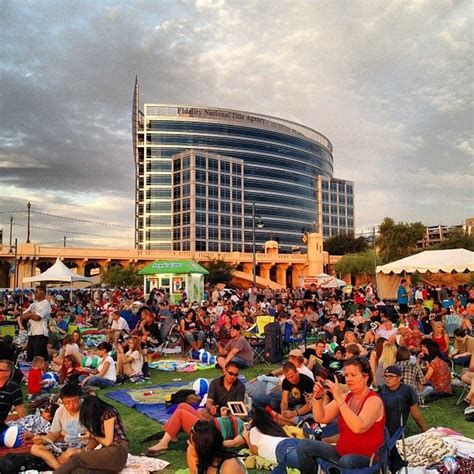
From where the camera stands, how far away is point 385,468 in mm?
4152

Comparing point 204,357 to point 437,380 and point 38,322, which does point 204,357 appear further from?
point 437,380

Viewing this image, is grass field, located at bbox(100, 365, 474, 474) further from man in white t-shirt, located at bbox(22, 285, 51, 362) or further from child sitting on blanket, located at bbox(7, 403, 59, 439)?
man in white t-shirt, located at bbox(22, 285, 51, 362)

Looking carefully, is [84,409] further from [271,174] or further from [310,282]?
[271,174]

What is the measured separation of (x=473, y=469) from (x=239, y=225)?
9430 cm

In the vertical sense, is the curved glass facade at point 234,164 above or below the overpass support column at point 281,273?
above

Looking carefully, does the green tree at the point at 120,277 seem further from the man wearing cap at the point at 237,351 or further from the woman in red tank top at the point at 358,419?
the woman in red tank top at the point at 358,419

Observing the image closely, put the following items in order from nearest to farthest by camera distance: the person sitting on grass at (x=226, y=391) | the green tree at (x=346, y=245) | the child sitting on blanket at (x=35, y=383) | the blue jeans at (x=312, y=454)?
the blue jeans at (x=312, y=454) < the person sitting on grass at (x=226, y=391) < the child sitting on blanket at (x=35, y=383) < the green tree at (x=346, y=245)

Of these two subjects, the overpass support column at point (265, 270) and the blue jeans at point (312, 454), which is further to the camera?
the overpass support column at point (265, 270)

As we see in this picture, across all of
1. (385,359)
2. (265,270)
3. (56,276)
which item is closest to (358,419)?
(385,359)

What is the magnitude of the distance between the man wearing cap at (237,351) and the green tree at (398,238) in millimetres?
50699

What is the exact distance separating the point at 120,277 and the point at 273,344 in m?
39.7

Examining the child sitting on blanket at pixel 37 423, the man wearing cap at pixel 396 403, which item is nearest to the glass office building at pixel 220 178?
the child sitting on blanket at pixel 37 423

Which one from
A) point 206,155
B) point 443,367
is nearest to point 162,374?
point 443,367

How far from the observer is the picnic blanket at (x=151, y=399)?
7972mm
